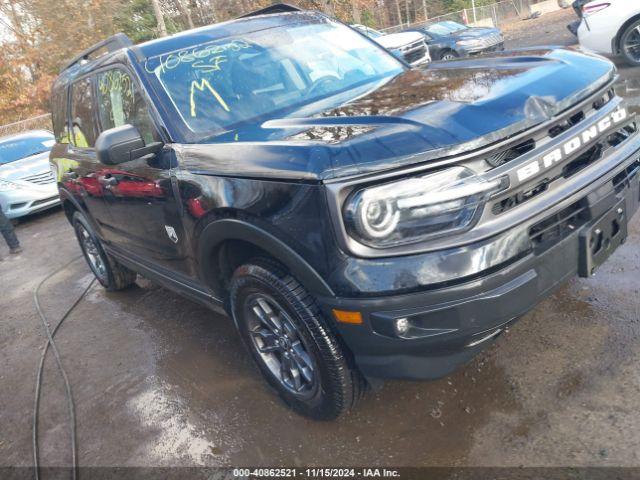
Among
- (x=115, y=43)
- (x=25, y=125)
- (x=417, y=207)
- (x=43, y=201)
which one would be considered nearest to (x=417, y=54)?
(x=43, y=201)

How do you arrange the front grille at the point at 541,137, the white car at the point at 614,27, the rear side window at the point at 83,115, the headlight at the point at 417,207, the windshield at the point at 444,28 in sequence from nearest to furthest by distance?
the headlight at the point at 417,207 → the front grille at the point at 541,137 → the rear side window at the point at 83,115 → the white car at the point at 614,27 → the windshield at the point at 444,28

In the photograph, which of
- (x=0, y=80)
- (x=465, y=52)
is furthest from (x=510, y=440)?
(x=0, y=80)

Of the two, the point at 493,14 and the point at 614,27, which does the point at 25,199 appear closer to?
the point at 614,27

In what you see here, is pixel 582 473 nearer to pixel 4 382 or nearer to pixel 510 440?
pixel 510 440

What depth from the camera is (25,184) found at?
9.29m

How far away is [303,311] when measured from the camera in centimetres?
234

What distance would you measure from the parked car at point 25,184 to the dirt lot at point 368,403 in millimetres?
5549

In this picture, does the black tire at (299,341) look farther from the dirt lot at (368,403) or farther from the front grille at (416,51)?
the front grille at (416,51)

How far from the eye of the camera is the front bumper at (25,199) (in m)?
9.16

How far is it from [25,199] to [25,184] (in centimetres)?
29

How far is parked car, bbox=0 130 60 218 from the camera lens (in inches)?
361

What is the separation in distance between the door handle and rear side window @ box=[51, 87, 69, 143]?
1151mm

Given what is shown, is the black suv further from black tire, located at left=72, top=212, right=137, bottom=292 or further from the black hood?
black tire, located at left=72, top=212, right=137, bottom=292

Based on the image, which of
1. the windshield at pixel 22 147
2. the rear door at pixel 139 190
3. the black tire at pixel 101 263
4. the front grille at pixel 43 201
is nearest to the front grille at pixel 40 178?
the front grille at pixel 43 201
